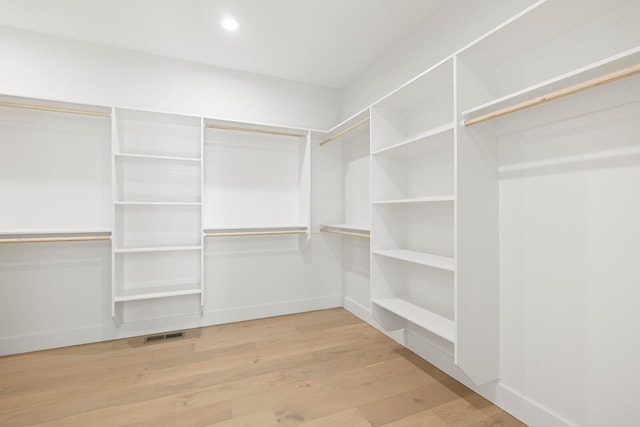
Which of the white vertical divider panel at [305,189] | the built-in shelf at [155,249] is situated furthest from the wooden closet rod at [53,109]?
the white vertical divider panel at [305,189]

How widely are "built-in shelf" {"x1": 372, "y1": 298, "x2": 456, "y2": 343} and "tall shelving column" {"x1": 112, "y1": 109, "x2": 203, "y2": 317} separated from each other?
177cm

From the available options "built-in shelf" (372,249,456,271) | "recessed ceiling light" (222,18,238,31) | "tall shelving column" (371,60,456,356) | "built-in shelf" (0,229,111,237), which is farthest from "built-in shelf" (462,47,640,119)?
"built-in shelf" (0,229,111,237)

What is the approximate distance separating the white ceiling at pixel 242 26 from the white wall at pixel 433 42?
9cm

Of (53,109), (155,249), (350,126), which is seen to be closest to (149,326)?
(155,249)

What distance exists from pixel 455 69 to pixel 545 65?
17.1 inches

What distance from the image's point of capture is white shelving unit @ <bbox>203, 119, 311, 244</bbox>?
3.06 metres

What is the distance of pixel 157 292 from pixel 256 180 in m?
1.48

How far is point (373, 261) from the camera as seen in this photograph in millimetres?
2398

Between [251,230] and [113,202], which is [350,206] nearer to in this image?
[251,230]

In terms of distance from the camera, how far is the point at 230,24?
7.80 ft

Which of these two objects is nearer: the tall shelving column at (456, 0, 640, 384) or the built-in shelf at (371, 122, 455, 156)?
the tall shelving column at (456, 0, 640, 384)

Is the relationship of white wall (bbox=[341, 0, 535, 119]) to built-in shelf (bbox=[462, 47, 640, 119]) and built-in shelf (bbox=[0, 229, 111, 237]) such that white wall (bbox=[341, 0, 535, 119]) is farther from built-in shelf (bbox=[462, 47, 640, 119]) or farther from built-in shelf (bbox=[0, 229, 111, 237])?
built-in shelf (bbox=[0, 229, 111, 237])

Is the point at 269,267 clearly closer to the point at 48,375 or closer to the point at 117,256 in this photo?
the point at 117,256

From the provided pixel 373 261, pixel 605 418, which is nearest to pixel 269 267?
pixel 373 261
